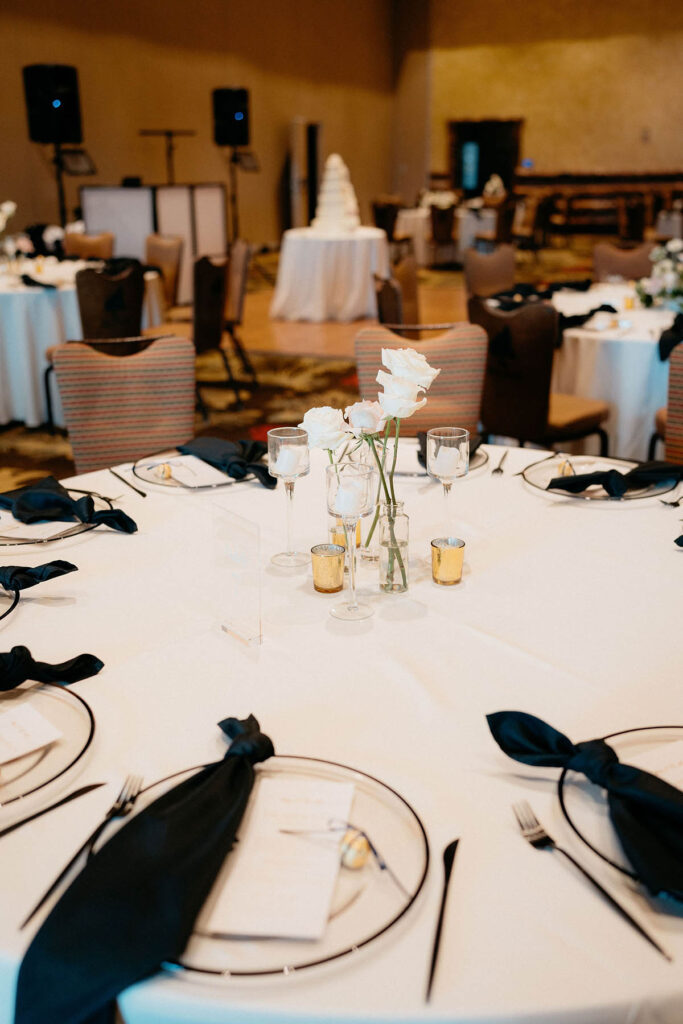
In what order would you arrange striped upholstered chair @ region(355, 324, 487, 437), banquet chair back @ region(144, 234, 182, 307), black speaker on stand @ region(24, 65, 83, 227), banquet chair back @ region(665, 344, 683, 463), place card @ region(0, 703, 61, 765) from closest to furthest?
place card @ region(0, 703, 61, 765) → banquet chair back @ region(665, 344, 683, 463) → striped upholstered chair @ region(355, 324, 487, 437) → banquet chair back @ region(144, 234, 182, 307) → black speaker on stand @ region(24, 65, 83, 227)

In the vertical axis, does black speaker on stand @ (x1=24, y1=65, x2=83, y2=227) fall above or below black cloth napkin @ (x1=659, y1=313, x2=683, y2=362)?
above

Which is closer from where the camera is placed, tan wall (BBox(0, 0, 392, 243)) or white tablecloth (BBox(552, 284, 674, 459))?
white tablecloth (BBox(552, 284, 674, 459))

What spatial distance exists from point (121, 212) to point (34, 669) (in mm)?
8847

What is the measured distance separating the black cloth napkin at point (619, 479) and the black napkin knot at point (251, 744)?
1.07m

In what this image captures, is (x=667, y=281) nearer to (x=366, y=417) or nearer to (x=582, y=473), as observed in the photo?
(x=582, y=473)

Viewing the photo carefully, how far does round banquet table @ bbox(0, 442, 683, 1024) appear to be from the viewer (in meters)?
0.76

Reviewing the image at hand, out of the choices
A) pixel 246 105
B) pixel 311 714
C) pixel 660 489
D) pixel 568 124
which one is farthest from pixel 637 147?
pixel 311 714

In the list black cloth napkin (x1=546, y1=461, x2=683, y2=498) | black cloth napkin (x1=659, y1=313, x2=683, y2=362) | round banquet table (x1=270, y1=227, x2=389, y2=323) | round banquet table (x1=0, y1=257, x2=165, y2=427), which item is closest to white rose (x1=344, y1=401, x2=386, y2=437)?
black cloth napkin (x1=546, y1=461, x2=683, y2=498)

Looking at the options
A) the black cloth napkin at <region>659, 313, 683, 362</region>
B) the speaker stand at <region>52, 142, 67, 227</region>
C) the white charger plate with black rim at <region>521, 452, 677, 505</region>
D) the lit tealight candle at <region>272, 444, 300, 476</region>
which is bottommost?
the white charger plate with black rim at <region>521, 452, 677, 505</region>

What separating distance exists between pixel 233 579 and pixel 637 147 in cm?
1665

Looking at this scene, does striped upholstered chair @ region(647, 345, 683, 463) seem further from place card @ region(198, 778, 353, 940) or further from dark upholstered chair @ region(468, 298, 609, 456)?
place card @ region(198, 778, 353, 940)

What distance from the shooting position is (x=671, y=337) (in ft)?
11.3

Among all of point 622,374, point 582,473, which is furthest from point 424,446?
point 622,374

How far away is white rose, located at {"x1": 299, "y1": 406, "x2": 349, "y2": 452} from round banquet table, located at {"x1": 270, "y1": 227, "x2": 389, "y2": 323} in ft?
24.2
